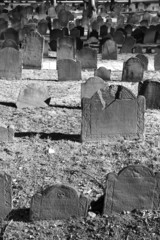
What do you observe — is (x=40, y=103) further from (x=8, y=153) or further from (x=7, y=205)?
(x=7, y=205)

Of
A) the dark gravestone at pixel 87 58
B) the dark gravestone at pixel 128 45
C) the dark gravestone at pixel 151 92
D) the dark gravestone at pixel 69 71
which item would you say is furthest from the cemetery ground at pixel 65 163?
the dark gravestone at pixel 128 45

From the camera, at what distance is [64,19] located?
84.6 ft

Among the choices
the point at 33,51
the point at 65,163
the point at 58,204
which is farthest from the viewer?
the point at 33,51

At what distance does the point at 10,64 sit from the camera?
13891mm

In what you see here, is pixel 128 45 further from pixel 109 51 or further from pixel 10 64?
pixel 10 64

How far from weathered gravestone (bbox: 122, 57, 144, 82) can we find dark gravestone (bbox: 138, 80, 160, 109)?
2.76m

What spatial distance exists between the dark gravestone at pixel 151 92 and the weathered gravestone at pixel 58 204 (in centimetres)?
516

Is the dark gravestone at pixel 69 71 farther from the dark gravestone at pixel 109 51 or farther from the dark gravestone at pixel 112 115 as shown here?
the dark gravestone at pixel 112 115

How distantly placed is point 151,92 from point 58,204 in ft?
17.8

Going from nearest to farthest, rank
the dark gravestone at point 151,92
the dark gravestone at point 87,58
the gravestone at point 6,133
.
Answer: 1. the gravestone at point 6,133
2. the dark gravestone at point 151,92
3. the dark gravestone at point 87,58

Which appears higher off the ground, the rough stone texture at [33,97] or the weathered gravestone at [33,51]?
the weathered gravestone at [33,51]

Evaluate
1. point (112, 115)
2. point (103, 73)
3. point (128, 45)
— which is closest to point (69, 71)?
point (103, 73)

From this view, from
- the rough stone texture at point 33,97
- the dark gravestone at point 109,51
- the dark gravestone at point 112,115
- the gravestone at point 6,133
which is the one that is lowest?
the gravestone at point 6,133

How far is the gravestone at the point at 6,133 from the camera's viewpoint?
8.84 m
